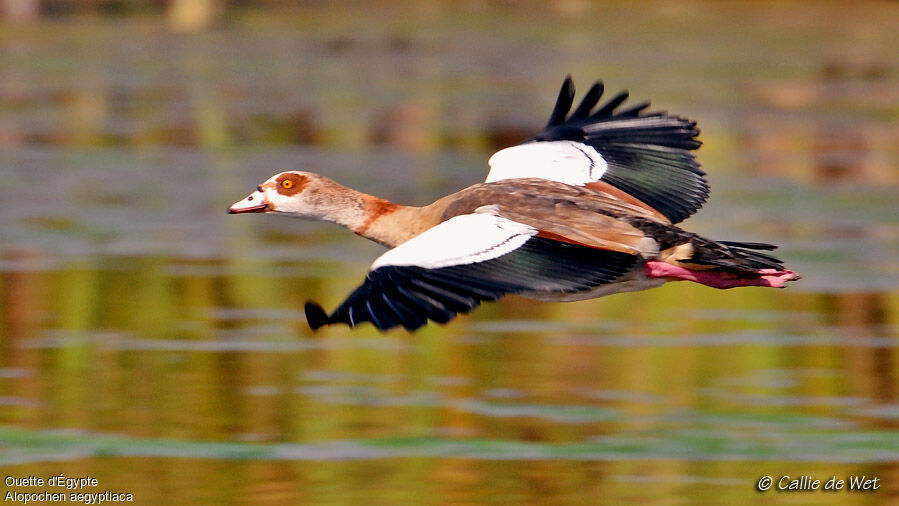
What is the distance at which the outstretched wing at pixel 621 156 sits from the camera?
312 inches

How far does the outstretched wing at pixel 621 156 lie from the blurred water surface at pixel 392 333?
1.12 meters

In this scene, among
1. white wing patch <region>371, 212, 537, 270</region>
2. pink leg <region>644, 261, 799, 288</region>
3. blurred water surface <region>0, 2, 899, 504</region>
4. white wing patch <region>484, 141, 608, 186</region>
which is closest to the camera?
white wing patch <region>371, 212, 537, 270</region>

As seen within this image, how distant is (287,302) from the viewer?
36.3ft

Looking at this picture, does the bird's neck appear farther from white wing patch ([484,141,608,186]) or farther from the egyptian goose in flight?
white wing patch ([484,141,608,186])

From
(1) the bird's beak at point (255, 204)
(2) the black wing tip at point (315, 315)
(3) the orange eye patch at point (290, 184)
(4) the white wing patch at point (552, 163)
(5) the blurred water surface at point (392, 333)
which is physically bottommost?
(5) the blurred water surface at point (392, 333)

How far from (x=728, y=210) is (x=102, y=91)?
10.3 meters

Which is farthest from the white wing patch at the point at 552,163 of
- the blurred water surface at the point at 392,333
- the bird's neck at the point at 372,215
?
the blurred water surface at the point at 392,333

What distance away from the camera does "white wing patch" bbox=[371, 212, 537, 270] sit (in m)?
6.23

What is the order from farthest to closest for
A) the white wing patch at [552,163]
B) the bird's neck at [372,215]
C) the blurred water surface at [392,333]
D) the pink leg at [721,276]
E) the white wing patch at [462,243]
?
the white wing patch at [552,163] < the blurred water surface at [392,333] < the bird's neck at [372,215] < the pink leg at [721,276] < the white wing patch at [462,243]

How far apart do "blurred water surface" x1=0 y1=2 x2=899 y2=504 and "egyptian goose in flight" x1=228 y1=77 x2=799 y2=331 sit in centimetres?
104

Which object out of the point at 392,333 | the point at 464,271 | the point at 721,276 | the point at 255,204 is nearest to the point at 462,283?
the point at 464,271

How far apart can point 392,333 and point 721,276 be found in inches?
141

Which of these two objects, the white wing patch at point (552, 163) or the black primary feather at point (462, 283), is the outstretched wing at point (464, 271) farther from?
the white wing patch at point (552, 163)

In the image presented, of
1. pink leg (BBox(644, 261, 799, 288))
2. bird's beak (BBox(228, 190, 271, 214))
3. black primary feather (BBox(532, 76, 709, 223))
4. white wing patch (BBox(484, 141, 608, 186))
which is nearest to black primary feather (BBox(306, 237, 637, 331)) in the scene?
pink leg (BBox(644, 261, 799, 288))
